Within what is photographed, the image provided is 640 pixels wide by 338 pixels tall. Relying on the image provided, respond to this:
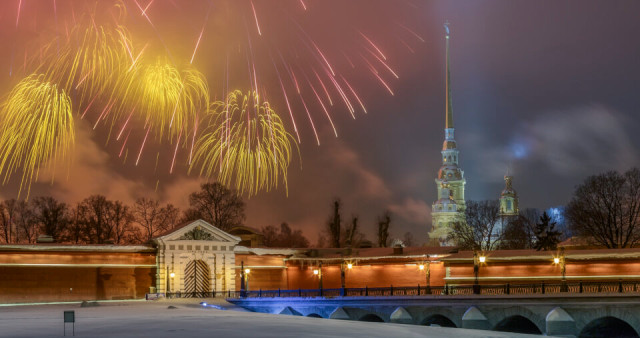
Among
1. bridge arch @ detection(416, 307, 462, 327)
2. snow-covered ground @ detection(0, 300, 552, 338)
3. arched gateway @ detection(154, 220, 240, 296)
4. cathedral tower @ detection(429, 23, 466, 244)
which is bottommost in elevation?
bridge arch @ detection(416, 307, 462, 327)

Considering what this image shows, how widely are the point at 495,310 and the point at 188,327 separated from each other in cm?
1988

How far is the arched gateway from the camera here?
206 feet

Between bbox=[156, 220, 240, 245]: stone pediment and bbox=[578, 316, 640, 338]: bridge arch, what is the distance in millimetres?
30177

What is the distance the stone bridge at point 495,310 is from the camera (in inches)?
1662

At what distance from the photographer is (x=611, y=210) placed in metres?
78.2

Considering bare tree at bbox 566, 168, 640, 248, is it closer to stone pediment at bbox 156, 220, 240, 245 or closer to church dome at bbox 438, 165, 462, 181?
stone pediment at bbox 156, 220, 240, 245

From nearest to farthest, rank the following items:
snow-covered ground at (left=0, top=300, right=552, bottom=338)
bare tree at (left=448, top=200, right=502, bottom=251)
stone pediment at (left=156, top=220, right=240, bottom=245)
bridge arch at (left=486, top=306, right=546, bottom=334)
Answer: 1. snow-covered ground at (left=0, top=300, right=552, bottom=338)
2. bridge arch at (left=486, top=306, right=546, bottom=334)
3. stone pediment at (left=156, top=220, right=240, bottom=245)
4. bare tree at (left=448, top=200, right=502, bottom=251)

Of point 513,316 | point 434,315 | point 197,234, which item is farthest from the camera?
point 197,234

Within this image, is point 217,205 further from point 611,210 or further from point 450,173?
point 450,173

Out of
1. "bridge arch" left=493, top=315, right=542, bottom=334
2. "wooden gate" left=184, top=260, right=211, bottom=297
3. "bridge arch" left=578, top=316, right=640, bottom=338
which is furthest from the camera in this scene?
"wooden gate" left=184, top=260, right=211, bottom=297

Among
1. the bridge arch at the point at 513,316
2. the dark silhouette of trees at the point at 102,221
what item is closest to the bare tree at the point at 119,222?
the dark silhouette of trees at the point at 102,221

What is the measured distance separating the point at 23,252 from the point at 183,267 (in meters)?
12.6

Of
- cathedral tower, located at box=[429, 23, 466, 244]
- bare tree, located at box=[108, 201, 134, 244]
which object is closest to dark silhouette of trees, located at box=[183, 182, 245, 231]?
bare tree, located at box=[108, 201, 134, 244]

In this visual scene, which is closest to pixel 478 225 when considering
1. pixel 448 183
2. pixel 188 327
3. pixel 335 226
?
pixel 335 226
